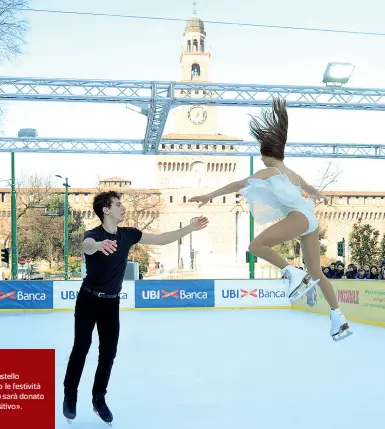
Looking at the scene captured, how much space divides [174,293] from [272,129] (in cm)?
1647

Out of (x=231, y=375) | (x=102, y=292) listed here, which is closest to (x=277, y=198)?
(x=102, y=292)

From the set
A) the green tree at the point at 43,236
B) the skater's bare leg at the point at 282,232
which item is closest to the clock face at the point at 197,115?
the green tree at the point at 43,236

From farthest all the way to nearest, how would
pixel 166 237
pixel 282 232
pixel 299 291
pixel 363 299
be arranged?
pixel 363 299 → pixel 166 237 → pixel 299 291 → pixel 282 232

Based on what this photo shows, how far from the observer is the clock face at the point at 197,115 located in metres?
85.8

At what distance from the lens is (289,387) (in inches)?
287

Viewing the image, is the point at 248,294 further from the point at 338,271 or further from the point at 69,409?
the point at 69,409

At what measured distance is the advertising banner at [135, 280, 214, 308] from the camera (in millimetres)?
20172

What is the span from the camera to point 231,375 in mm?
8148

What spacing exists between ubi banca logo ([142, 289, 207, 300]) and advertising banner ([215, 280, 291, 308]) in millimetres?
570

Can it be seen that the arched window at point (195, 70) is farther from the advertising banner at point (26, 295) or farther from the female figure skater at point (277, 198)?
the female figure skater at point (277, 198)

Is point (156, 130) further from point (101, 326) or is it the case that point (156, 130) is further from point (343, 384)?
point (101, 326)

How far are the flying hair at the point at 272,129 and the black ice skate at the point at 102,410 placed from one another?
2607 millimetres

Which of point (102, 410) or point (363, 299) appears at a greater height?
point (102, 410)

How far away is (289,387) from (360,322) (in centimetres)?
924
